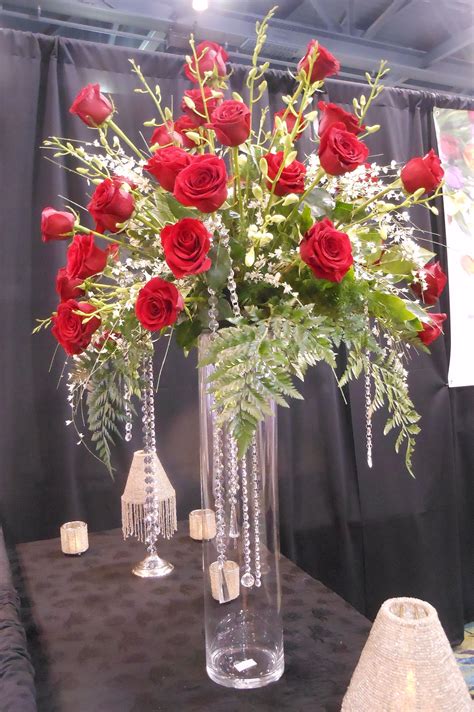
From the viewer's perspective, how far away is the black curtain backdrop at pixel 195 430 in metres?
1.98

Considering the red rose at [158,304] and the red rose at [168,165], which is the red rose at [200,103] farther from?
the red rose at [158,304]

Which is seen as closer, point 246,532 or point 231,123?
point 231,123

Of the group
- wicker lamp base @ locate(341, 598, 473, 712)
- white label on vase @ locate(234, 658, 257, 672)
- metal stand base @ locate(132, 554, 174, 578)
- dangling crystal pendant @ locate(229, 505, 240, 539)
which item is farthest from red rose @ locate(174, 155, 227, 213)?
metal stand base @ locate(132, 554, 174, 578)

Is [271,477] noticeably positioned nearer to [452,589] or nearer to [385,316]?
[385,316]

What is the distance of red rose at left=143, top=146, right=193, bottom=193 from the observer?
2.77 feet

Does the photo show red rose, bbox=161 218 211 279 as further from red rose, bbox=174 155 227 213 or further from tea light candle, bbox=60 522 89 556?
tea light candle, bbox=60 522 89 556

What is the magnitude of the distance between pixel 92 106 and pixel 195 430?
138 cm

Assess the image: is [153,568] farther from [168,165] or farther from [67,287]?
[168,165]

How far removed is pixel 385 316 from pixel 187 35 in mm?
1726

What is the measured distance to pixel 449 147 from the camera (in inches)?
102

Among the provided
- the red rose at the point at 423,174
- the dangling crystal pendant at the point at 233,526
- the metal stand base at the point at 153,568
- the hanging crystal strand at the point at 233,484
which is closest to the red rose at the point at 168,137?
the red rose at the point at 423,174

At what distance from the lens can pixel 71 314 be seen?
967 mm

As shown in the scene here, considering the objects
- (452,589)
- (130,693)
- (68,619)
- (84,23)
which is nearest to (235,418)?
(130,693)

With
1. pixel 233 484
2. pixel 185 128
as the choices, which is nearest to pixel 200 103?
pixel 185 128
